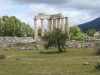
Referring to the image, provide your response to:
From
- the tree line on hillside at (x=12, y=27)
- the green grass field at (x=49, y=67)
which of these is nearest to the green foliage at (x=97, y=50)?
the green grass field at (x=49, y=67)

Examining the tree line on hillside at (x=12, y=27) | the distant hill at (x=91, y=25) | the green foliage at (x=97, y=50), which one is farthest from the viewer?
the distant hill at (x=91, y=25)

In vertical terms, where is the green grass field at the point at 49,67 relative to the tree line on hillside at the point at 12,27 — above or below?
below

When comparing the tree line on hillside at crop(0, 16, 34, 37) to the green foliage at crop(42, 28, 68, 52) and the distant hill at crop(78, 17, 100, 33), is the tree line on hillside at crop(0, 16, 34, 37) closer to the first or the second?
the green foliage at crop(42, 28, 68, 52)

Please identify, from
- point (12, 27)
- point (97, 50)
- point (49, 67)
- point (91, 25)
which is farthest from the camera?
point (91, 25)

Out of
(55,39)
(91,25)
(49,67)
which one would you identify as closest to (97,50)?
(55,39)

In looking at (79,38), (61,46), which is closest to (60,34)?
(61,46)

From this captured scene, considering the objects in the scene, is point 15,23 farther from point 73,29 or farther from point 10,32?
point 73,29

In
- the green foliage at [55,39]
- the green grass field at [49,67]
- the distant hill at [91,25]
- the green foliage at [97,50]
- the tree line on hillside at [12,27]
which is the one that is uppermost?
the distant hill at [91,25]

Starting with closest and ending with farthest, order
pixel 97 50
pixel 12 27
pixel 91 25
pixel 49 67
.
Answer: pixel 49 67 → pixel 97 50 → pixel 12 27 → pixel 91 25

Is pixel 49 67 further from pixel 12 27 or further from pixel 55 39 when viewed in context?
pixel 12 27

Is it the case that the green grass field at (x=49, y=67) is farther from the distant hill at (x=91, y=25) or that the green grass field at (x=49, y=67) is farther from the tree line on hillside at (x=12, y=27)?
the distant hill at (x=91, y=25)

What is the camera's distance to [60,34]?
115ft

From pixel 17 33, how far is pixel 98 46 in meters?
60.9

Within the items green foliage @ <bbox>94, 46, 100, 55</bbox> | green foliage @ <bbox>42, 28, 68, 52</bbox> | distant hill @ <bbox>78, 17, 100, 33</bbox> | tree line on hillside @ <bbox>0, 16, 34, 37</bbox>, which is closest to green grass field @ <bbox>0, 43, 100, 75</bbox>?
green foliage @ <bbox>94, 46, 100, 55</bbox>
